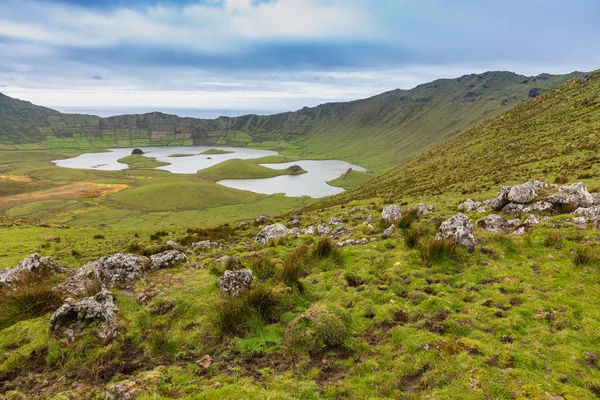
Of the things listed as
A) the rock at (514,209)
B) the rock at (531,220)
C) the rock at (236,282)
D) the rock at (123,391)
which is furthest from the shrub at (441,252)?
the rock at (123,391)

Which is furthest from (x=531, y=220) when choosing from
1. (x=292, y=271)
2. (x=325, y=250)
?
(x=292, y=271)

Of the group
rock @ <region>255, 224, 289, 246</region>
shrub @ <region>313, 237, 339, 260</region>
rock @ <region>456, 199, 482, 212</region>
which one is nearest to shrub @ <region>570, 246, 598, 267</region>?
shrub @ <region>313, 237, 339, 260</region>

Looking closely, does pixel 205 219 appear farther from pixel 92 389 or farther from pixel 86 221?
pixel 92 389

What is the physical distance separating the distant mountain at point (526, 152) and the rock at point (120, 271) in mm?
31091

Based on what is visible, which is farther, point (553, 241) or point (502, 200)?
point (502, 200)

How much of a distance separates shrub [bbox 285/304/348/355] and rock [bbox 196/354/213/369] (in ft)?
7.47

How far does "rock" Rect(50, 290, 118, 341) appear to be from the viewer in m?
9.59

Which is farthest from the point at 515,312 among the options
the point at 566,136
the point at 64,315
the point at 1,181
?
the point at 1,181

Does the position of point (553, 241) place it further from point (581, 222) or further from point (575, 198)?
point (575, 198)

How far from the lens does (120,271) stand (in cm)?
1351

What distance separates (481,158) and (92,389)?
6758cm

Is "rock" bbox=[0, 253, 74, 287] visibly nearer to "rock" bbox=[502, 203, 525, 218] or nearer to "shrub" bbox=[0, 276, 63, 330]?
"shrub" bbox=[0, 276, 63, 330]

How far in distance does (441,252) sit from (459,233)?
158cm

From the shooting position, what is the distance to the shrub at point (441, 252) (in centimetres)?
1360
